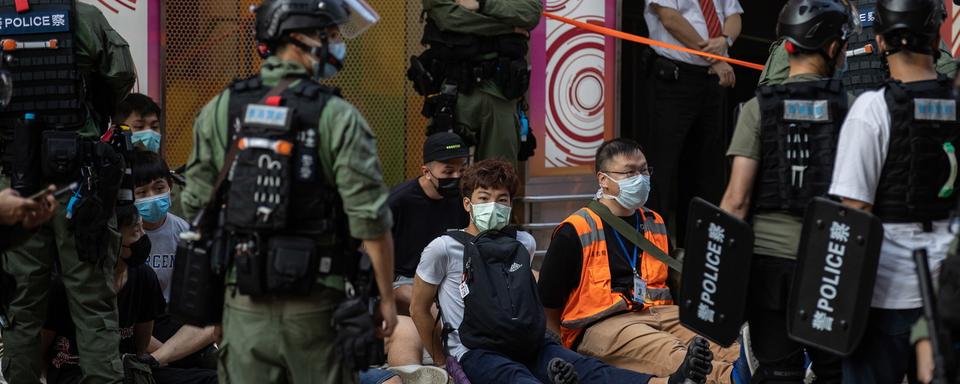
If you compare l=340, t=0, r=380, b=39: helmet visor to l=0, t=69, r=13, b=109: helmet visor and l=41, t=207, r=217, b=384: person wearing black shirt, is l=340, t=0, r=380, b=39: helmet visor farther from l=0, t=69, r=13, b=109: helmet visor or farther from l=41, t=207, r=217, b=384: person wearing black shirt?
l=41, t=207, r=217, b=384: person wearing black shirt

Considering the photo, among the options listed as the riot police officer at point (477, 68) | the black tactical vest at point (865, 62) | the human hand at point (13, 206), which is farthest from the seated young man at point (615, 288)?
the human hand at point (13, 206)

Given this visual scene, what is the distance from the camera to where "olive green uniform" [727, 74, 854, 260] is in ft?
15.9

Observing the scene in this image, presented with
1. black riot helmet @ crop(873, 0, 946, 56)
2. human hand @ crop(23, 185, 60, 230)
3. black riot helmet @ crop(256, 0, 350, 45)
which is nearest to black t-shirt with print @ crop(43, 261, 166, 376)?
human hand @ crop(23, 185, 60, 230)

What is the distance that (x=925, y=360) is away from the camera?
4156 mm

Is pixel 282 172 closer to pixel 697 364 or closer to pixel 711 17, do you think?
pixel 697 364

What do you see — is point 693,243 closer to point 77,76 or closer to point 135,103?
point 77,76

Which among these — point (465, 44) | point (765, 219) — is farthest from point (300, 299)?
point (465, 44)

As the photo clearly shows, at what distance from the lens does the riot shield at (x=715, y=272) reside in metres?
4.83

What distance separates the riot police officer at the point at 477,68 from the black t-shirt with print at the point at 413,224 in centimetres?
76

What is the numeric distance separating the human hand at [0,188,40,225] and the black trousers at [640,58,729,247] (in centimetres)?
485

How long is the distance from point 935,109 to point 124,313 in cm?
361

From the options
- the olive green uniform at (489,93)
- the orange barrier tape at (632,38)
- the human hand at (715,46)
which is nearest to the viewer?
the olive green uniform at (489,93)

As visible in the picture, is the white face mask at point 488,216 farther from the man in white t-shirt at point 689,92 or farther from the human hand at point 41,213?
the man in white t-shirt at point 689,92

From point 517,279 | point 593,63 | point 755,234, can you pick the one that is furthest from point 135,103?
point 755,234
